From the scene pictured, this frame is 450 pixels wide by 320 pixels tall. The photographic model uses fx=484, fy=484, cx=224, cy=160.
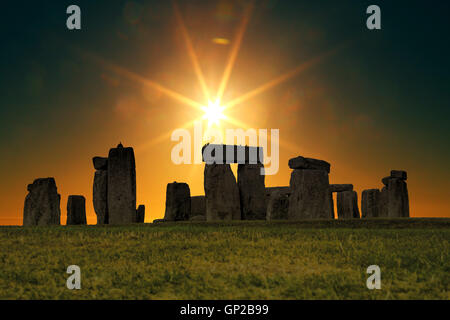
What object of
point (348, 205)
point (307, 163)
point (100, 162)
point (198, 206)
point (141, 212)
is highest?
point (100, 162)

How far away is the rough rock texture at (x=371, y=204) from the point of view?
3050cm

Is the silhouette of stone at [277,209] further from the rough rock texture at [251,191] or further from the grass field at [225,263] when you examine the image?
the grass field at [225,263]

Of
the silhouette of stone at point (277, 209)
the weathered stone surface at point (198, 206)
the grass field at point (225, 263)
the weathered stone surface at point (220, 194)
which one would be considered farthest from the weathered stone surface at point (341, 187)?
the grass field at point (225, 263)

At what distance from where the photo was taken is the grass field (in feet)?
23.1

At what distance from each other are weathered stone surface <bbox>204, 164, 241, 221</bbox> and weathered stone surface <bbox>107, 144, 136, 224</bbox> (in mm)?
2932

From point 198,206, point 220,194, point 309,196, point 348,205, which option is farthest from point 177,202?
point 348,205

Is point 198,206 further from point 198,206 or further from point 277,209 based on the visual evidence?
point 277,209

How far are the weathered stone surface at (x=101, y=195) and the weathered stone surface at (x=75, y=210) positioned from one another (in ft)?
17.6

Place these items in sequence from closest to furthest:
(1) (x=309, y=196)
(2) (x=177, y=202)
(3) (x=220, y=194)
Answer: (1) (x=309, y=196), (3) (x=220, y=194), (2) (x=177, y=202)

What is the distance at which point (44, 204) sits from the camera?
65.8ft

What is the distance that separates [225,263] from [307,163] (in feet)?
38.3

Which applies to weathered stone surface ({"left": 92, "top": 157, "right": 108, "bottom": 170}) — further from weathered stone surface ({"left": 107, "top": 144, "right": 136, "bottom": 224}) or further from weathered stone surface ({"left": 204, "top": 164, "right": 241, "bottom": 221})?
weathered stone surface ({"left": 204, "top": 164, "right": 241, "bottom": 221})

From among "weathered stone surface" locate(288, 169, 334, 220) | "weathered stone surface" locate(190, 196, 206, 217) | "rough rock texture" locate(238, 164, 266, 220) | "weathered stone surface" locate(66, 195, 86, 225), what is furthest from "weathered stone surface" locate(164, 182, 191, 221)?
"weathered stone surface" locate(190, 196, 206, 217)
